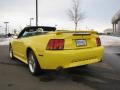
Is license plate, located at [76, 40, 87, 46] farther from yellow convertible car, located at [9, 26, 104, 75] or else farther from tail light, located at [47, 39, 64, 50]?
tail light, located at [47, 39, 64, 50]

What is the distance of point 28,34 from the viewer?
29.0 ft

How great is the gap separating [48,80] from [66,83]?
0.59 metres

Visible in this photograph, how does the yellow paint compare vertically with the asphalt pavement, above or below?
above

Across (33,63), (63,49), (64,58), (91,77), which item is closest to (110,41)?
(33,63)

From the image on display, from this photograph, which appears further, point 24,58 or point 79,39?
point 24,58

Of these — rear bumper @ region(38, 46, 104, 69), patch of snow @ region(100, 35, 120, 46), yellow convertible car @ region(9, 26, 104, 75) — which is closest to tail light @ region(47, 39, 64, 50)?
yellow convertible car @ region(9, 26, 104, 75)

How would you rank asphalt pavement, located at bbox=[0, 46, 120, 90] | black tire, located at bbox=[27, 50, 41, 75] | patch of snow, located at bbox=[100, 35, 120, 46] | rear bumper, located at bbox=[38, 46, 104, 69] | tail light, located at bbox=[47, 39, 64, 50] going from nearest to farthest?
1. asphalt pavement, located at bbox=[0, 46, 120, 90]
2. rear bumper, located at bbox=[38, 46, 104, 69]
3. tail light, located at bbox=[47, 39, 64, 50]
4. black tire, located at bbox=[27, 50, 41, 75]
5. patch of snow, located at bbox=[100, 35, 120, 46]

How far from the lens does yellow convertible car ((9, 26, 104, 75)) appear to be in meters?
6.89

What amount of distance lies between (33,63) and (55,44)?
1.15 metres

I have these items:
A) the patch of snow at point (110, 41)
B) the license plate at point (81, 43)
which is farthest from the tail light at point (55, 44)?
the patch of snow at point (110, 41)

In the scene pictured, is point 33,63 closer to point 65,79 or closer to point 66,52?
point 65,79

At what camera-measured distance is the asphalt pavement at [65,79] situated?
641 centimetres

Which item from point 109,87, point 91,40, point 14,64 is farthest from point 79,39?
point 14,64

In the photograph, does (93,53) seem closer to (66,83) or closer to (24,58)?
(66,83)
